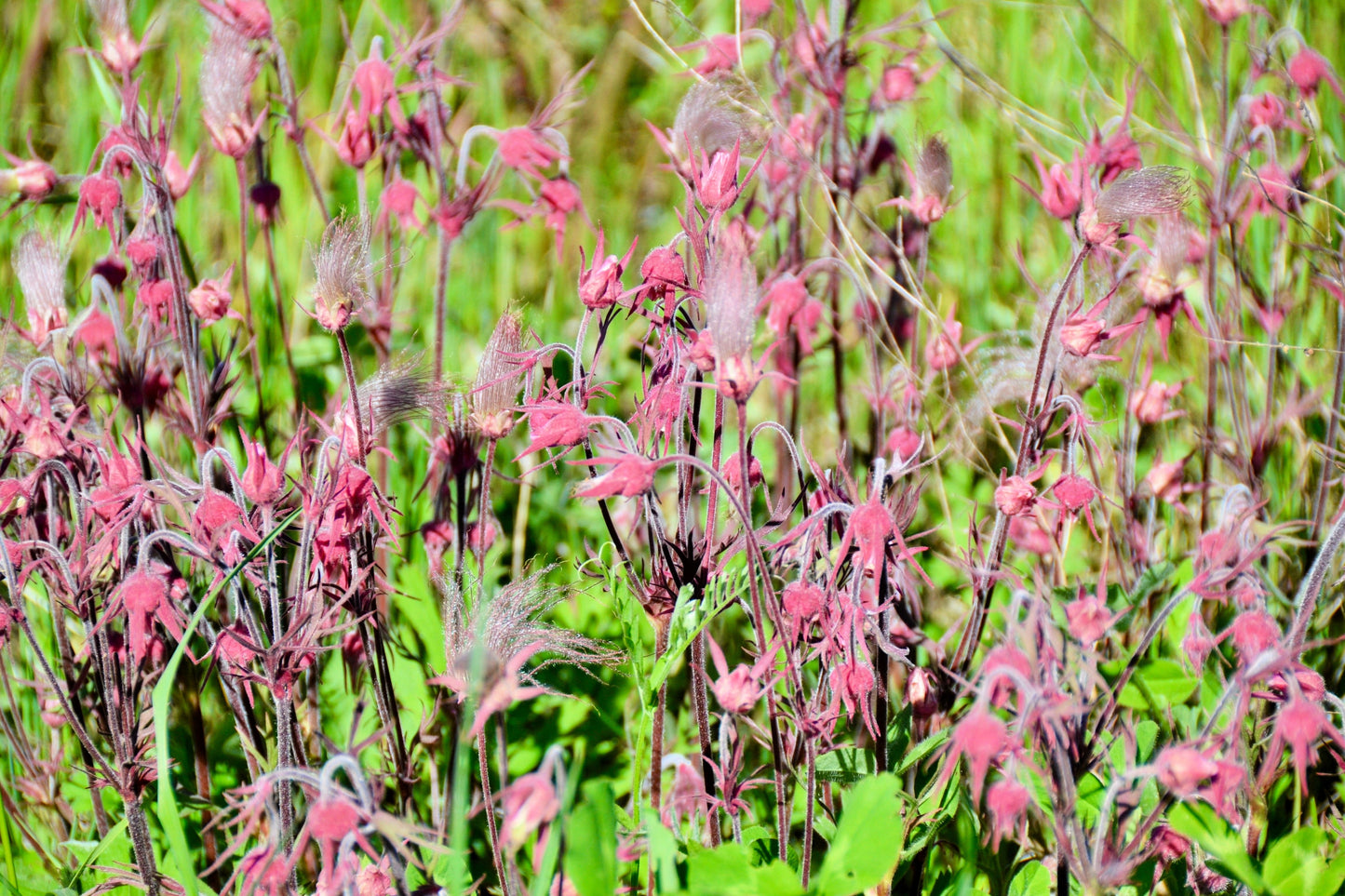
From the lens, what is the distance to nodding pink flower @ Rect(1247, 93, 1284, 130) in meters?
2.28

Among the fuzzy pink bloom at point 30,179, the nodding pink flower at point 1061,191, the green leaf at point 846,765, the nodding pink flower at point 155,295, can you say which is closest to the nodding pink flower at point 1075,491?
the green leaf at point 846,765

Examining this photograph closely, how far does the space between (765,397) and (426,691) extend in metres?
1.66

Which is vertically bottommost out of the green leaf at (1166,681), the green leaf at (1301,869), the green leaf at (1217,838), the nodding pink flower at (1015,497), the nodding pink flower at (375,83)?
the green leaf at (1166,681)

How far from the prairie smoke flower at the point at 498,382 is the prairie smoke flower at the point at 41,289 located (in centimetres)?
76

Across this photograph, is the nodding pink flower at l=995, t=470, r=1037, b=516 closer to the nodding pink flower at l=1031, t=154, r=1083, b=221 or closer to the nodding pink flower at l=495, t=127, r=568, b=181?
the nodding pink flower at l=1031, t=154, r=1083, b=221

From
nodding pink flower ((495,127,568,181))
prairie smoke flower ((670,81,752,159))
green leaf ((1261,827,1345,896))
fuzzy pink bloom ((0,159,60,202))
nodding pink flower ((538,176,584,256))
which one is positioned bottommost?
green leaf ((1261,827,1345,896))

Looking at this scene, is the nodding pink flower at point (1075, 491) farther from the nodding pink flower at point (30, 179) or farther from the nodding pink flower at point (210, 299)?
the nodding pink flower at point (30, 179)

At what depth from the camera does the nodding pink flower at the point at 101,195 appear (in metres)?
1.78

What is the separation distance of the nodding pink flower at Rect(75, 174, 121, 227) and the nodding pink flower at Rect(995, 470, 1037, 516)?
1412mm

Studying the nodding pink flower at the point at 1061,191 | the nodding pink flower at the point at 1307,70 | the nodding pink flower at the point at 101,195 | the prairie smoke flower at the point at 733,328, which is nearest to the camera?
the prairie smoke flower at the point at 733,328

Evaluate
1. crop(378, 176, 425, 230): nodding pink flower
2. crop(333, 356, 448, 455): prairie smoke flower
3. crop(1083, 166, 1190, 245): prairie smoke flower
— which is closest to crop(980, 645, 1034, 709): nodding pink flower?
crop(1083, 166, 1190, 245): prairie smoke flower

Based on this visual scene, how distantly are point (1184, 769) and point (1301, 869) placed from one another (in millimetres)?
375

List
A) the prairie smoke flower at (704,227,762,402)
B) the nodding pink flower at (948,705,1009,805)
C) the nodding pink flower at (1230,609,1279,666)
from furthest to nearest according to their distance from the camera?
the nodding pink flower at (1230,609,1279,666) → the prairie smoke flower at (704,227,762,402) → the nodding pink flower at (948,705,1009,805)

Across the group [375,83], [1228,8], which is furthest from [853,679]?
[1228,8]
